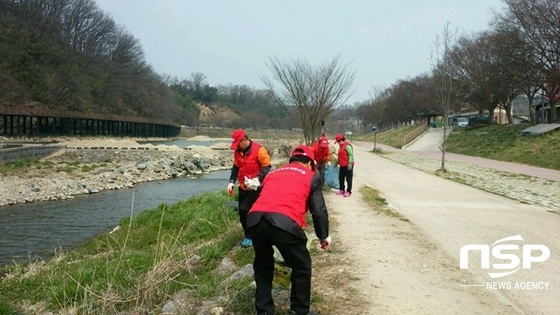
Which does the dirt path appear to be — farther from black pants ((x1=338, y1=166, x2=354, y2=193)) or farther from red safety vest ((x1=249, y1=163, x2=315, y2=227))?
black pants ((x1=338, y1=166, x2=354, y2=193))

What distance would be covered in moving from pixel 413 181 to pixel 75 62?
70.4m

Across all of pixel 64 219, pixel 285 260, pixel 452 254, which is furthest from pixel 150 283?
pixel 64 219

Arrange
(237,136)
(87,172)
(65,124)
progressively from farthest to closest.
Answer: (65,124)
(87,172)
(237,136)

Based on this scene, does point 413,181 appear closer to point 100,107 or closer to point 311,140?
point 311,140

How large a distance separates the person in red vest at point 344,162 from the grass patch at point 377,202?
1.77 feet

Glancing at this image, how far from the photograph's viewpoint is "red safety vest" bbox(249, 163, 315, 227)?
3.85 meters

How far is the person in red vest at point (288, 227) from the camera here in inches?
150

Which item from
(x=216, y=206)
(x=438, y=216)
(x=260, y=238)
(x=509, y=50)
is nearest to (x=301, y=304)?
(x=260, y=238)

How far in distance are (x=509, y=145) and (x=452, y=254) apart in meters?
26.6

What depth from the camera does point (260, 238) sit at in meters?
3.95

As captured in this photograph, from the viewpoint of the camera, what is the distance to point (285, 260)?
4.03 metres

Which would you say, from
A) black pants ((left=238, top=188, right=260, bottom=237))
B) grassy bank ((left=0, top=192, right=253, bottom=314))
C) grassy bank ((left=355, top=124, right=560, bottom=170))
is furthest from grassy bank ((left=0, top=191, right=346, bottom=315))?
grassy bank ((left=355, top=124, right=560, bottom=170))

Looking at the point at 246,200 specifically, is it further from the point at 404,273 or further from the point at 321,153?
the point at 321,153

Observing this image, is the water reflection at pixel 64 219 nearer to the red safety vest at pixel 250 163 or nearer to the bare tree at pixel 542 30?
the red safety vest at pixel 250 163
